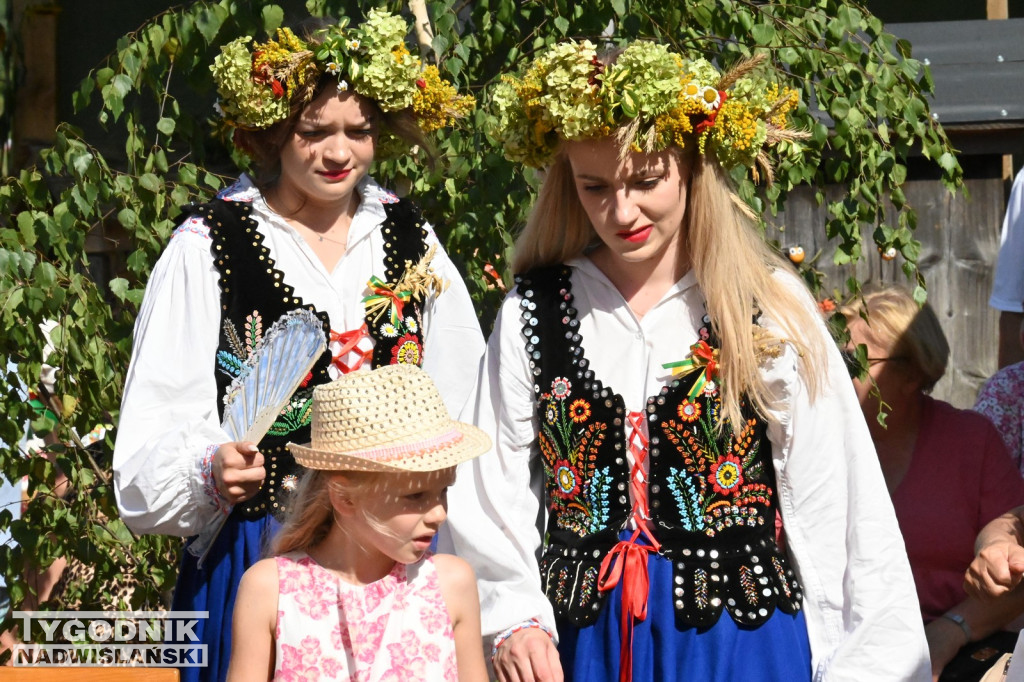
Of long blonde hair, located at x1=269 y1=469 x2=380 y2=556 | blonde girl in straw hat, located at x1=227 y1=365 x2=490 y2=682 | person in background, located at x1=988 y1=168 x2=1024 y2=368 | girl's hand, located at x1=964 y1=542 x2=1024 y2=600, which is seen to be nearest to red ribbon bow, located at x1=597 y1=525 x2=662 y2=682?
blonde girl in straw hat, located at x1=227 y1=365 x2=490 y2=682

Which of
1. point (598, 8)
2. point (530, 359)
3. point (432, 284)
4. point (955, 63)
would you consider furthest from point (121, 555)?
point (955, 63)

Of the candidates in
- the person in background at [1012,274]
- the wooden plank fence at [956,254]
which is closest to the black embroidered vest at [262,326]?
the person in background at [1012,274]

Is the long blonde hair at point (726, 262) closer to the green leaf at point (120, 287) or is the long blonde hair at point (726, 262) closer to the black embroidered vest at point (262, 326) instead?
the black embroidered vest at point (262, 326)

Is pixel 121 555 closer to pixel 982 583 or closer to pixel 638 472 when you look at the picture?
pixel 638 472

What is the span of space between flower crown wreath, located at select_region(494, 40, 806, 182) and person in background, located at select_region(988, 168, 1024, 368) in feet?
5.26

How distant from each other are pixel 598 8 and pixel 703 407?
1.42 meters

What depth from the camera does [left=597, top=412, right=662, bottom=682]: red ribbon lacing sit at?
2.17 metres

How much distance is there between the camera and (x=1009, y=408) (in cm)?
341

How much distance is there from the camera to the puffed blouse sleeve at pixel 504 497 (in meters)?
2.17

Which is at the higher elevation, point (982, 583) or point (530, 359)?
point (530, 359)

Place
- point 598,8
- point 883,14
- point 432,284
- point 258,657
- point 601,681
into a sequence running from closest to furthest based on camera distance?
1. point 258,657
2. point 601,681
3. point 432,284
4. point 598,8
5. point 883,14

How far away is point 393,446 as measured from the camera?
2.07m

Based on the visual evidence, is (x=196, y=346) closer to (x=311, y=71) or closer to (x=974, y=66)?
(x=311, y=71)

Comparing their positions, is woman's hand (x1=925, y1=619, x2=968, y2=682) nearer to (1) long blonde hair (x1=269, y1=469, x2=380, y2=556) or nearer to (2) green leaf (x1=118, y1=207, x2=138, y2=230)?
(1) long blonde hair (x1=269, y1=469, x2=380, y2=556)
